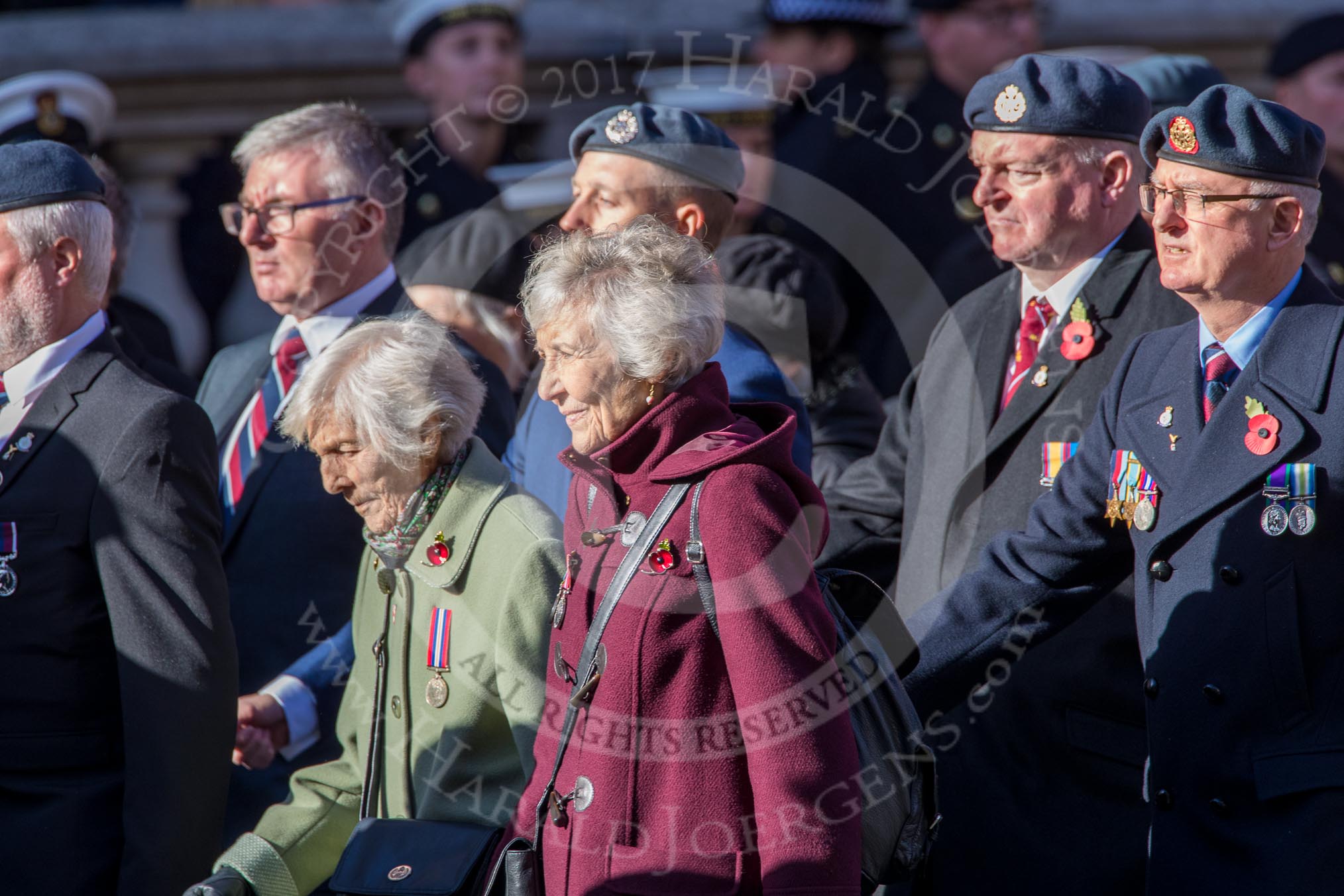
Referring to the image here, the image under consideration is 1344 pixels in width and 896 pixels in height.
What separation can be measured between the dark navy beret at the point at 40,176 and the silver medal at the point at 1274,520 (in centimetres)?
254

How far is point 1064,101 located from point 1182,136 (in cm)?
68

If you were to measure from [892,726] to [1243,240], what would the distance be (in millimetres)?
1097

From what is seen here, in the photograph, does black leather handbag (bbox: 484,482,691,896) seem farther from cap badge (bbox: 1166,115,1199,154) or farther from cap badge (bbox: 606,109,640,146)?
cap badge (bbox: 606,109,640,146)

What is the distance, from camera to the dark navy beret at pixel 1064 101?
12.8 feet

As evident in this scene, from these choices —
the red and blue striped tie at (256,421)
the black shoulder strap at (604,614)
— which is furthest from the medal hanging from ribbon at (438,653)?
the red and blue striped tie at (256,421)

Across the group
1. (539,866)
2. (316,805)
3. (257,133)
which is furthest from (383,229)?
(539,866)

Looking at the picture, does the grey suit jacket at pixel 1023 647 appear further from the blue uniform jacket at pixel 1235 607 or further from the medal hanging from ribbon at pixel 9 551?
the medal hanging from ribbon at pixel 9 551

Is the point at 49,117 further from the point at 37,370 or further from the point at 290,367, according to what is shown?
the point at 37,370

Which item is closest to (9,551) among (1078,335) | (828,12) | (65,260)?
(65,260)

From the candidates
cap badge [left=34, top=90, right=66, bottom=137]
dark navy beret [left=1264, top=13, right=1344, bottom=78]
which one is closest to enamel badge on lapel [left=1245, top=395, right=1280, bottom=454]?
dark navy beret [left=1264, top=13, right=1344, bottom=78]

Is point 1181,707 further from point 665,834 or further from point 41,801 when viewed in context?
point 41,801

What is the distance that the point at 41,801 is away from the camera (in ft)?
11.8

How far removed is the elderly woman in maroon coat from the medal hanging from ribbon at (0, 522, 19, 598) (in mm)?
1268

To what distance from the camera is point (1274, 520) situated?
3.02 meters
